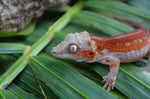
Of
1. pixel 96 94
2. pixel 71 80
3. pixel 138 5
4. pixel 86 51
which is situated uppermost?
pixel 138 5

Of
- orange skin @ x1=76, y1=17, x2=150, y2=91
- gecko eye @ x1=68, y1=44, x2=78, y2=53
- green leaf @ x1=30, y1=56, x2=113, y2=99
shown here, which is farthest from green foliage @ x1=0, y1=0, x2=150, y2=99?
gecko eye @ x1=68, y1=44, x2=78, y2=53

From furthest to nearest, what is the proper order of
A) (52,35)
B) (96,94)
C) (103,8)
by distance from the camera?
(103,8), (52,35), (96,94)

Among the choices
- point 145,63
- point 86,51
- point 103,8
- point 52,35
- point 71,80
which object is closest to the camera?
point 71,80

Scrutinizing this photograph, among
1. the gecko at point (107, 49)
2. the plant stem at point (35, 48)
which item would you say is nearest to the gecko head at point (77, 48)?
the gecko at point (107, 49)

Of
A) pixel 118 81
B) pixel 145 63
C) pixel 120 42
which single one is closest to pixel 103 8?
pixel 120 42

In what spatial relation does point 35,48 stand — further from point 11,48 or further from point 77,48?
point 77,48

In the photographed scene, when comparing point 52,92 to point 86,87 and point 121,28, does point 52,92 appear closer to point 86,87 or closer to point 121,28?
point 86,87
